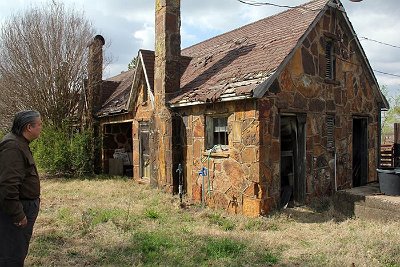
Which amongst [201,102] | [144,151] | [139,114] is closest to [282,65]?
[201,102]

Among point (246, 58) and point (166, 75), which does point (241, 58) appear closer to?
point (246, 58)

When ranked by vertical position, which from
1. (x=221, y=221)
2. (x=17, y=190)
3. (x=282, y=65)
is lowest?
(x=221, y=221)

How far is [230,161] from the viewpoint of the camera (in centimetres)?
897

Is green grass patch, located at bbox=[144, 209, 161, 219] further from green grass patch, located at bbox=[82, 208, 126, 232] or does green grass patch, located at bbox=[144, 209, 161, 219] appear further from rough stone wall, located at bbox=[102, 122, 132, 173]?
rough stone wall, located at bbox=[102, 122, 132, 173]

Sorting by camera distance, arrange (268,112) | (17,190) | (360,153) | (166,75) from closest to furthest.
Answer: (17,190), (268,112), (166,75), (360,153)

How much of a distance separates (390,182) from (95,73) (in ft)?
42.5

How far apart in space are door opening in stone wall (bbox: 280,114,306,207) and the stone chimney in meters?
9.85

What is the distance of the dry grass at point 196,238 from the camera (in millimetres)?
5555

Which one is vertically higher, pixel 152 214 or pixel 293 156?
pixel 293 156

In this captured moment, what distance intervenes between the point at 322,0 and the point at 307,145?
13.5 ft

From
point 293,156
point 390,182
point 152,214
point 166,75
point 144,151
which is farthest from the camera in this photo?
point 144,151

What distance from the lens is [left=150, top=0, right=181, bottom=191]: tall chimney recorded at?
35.6 feet

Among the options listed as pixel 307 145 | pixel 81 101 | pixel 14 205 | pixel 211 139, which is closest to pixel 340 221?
pixel 307 145

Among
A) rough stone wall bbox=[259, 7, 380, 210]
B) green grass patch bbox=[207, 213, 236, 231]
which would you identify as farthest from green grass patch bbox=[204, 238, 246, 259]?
rough stone wall bbox=[259, 7, 380, 210]
